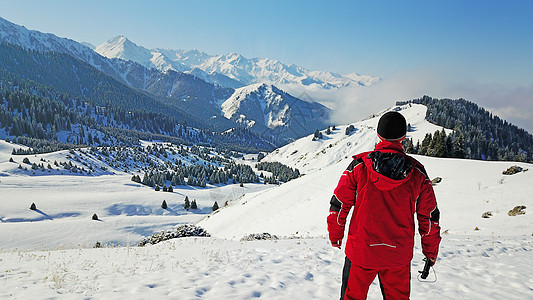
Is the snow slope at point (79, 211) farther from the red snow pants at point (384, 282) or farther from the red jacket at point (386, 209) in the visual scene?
the red jacket at point (386, 209)

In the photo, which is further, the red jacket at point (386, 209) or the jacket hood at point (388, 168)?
the red jacket at point (386, 209)

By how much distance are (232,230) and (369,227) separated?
107ft

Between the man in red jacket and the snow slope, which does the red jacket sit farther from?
the snow slope

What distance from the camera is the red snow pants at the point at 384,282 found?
14.2 ft

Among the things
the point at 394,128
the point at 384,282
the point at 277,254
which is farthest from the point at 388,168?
the point at 277,254

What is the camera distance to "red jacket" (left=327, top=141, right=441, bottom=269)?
4.15 m

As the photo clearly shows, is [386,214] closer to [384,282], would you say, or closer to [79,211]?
[384,282]

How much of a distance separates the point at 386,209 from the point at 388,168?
747 mm

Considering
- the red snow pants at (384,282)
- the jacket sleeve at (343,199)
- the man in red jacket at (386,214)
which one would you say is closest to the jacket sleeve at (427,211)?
the man in red jacket at (386,214)

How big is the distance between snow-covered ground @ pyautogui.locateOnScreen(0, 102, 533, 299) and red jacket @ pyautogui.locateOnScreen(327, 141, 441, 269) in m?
3.31

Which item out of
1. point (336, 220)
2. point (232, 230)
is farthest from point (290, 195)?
point (336, 220)

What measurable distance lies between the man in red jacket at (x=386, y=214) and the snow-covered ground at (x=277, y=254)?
2985mm

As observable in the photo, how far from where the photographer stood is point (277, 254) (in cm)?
1123

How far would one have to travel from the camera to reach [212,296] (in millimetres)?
6621
